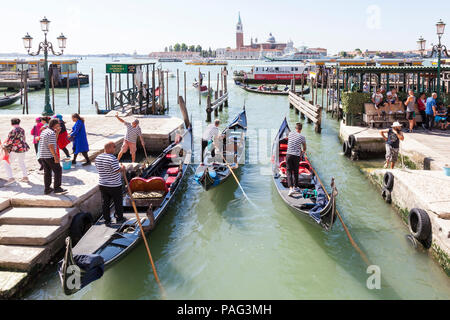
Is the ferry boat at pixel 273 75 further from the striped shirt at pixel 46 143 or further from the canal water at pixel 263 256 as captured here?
the striped shirt at pixel 46 143

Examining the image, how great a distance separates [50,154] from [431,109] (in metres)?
10.9

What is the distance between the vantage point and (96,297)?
5125mm

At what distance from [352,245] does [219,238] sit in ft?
7.39

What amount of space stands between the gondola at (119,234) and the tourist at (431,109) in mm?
8106

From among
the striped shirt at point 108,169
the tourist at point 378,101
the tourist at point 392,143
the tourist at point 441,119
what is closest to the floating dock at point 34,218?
the striped shirt at point 108,169

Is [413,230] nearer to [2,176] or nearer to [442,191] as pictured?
[442,191]

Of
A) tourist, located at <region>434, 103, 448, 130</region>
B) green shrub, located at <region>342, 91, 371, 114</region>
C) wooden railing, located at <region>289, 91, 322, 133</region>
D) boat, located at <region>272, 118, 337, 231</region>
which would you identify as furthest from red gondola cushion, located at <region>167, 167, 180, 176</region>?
wooden railing, located at <region>289, 91, 322, 133</region>

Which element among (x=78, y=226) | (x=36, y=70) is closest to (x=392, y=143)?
(x=78, y=226)

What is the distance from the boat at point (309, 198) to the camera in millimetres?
5746

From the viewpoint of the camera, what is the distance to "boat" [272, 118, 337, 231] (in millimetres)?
5746

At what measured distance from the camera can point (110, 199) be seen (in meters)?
5.85

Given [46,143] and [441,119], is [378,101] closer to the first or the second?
→ [441,119]

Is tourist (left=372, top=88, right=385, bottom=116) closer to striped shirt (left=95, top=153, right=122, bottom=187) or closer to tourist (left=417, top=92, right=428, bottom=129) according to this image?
tourist (left=417, top=92, right=428, bottom=129)
